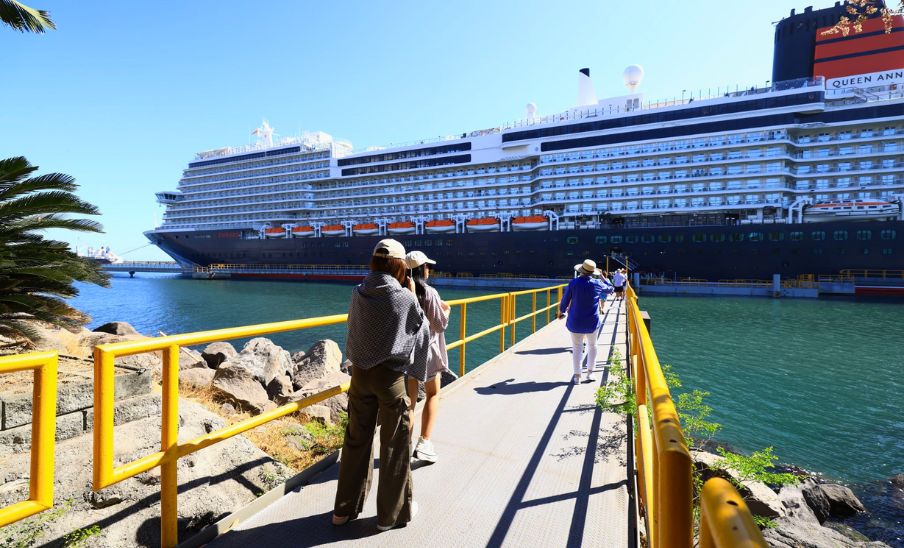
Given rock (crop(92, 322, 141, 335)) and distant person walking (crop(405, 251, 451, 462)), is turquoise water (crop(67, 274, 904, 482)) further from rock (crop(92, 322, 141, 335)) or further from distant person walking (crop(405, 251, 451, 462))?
distant person walking (crop(405, 251, 451, 462))

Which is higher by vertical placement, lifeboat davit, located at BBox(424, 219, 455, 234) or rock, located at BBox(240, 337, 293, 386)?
lifeboat davit, located at BBox(424, 219, 455, 234)

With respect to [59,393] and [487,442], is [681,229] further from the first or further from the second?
[59,393]

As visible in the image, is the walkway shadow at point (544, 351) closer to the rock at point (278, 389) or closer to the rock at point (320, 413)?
the rock at point (320, 413)

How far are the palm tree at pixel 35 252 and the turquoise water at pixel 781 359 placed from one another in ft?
28.1

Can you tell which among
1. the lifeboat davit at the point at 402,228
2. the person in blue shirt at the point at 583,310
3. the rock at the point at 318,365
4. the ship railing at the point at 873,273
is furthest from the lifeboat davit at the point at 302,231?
the person in blue shirt at the point at 583,310

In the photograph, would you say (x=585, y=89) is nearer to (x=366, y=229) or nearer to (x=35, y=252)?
(x=366, y=229)

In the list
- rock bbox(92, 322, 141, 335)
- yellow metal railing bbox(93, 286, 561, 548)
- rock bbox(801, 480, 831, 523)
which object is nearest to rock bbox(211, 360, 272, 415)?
yellow metal railing bbox(93, 286, 561, 548)

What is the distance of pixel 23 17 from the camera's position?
611 centimetres

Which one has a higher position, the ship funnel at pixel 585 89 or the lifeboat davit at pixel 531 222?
the ship funnel at pixel 585 89

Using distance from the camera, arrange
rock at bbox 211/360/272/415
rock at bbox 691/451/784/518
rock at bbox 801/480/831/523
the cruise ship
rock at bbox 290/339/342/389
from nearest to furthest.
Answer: rock at bbox 691/451/784/518 < rock at bbox 801/480/831/523 < rock at bbox 211/360/272/415 < rock at bbox 290/339/342/389 < the cruise ship

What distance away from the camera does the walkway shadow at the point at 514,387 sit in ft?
17.9

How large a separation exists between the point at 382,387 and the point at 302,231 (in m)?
50.6

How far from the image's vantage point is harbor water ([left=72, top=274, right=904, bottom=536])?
6.82 m

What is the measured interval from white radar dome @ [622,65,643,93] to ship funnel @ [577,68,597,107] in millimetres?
3380
